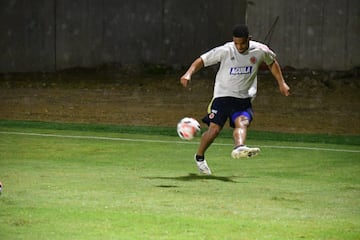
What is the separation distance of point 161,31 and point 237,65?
49.4ft

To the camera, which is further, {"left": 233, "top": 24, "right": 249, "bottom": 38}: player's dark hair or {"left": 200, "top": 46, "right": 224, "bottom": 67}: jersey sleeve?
{"left": 200, "top": 46, "right": 224, "bottom": 67}: jersey sleeve

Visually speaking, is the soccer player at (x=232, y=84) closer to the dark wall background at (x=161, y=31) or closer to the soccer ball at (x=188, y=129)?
the soccer ball at (x=188, y=129)

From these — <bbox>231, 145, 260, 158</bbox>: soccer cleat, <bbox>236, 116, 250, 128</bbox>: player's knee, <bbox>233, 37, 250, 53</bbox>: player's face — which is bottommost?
<bbox>231, 145, 260, 158</bbox>: soccer cleat

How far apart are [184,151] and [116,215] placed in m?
6.62

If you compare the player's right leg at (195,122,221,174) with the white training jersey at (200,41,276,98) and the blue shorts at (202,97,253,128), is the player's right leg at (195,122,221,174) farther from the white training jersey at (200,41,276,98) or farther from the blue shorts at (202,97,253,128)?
the white training jersey at (200,41,276,98)

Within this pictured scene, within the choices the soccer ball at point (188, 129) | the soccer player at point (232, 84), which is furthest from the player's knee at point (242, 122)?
the soccer ball at point (188, 129)

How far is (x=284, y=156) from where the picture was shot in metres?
15.5

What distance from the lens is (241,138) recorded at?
12.6m

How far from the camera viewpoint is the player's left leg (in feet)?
39.8

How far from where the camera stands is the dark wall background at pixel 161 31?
85.0ft

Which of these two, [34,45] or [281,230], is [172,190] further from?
[34,45]

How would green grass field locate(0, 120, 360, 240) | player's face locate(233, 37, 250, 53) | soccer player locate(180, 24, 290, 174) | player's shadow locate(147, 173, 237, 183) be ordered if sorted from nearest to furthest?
1. green grass field locate(0, 120, 360, 240)
2. player's shadow locate(147, 173, 237, 183)
3. player's face locate(233, 37, 250, 53)
4. soccer player locate(180, 24, 290, 174)

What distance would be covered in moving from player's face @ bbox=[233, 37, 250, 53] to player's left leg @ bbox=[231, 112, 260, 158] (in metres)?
0.86

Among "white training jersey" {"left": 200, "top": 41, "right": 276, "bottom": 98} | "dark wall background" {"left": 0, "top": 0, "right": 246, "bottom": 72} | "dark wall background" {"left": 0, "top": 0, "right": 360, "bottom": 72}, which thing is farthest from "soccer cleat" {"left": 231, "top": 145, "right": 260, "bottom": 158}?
"dark wall background" {"left": 0, "top": 0, "right": 246, "bottom": 72}
